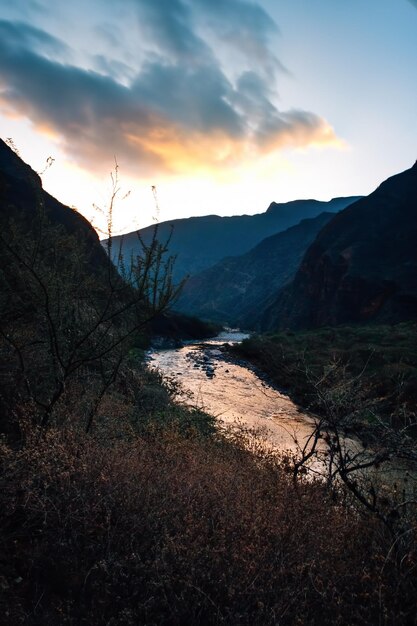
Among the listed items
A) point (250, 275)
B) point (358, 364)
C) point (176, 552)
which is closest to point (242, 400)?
point (358, 364)

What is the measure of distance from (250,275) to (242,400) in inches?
5634

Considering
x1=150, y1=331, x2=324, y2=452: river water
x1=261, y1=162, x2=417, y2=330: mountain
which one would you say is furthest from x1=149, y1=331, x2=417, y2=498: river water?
x1=261, y1=162, x2=417, y2=330: mountain

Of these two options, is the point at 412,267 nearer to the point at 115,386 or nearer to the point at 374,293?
the point at 374,293

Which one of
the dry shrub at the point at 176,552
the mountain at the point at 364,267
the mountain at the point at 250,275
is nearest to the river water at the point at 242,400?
the dry shrub at the point at 176,552

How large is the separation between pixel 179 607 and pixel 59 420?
132 inches

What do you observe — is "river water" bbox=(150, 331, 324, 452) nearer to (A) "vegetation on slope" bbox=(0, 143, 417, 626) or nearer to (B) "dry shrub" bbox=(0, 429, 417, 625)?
(A) "vegetation on slope" bbox=(0, 143, 417, 626)

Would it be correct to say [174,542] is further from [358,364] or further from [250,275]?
[250,275]

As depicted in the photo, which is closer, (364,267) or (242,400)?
(242,400)

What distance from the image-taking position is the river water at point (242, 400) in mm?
12125

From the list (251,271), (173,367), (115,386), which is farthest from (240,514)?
(251,271)

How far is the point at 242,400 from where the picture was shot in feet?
53.4

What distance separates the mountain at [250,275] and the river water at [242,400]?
106 meters

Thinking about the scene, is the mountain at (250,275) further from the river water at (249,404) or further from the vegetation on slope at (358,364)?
the river water at (249,404)

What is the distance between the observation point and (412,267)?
46.6 m
